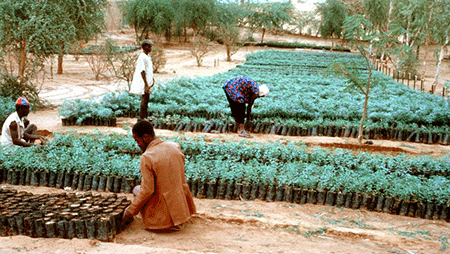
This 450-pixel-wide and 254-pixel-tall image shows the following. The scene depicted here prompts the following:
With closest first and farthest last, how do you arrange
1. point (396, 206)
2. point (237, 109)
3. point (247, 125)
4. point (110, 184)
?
point (396, 206)
point (110, 184)
point (237, 109)
point (247, 125)

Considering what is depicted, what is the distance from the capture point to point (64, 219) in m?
4.56

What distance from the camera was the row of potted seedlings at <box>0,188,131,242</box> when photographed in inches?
178

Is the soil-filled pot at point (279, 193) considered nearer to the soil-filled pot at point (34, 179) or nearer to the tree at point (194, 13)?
the soil-filled pot at point (34, 179)

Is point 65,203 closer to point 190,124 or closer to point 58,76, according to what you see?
point 190,124

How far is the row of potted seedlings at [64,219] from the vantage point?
14.8 ft

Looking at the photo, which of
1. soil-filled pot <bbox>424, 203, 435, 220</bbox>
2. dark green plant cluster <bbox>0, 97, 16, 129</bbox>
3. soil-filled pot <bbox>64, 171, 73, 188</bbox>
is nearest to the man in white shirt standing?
soil-filled pot <bbox>64, 171, 73, 188</bbox>

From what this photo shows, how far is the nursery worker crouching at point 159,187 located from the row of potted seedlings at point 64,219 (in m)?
0.23

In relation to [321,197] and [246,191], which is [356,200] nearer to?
[321,197]

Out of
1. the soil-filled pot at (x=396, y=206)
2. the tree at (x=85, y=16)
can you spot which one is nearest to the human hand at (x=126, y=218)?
the soil-filled pot at (x=396, y=206)

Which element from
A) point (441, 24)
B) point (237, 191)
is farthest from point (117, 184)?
point (441, 24)

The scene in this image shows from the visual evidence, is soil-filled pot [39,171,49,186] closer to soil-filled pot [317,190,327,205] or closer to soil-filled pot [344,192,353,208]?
soil-filled pot [317,190,327,205]

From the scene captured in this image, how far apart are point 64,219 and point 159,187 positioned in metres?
1.04

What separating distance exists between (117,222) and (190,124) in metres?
5.97

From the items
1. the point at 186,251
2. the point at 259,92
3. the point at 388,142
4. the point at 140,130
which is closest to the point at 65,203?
the point at 140,130
